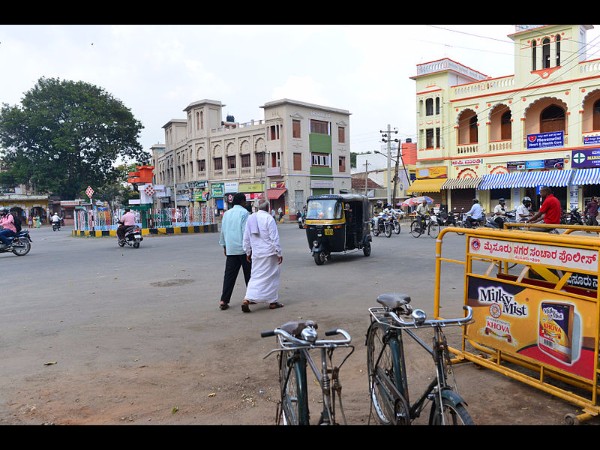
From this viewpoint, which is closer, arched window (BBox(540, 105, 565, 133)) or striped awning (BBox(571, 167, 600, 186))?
striped awning (BBox(571, 167, 600, 186))

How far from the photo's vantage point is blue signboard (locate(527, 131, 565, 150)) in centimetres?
2911

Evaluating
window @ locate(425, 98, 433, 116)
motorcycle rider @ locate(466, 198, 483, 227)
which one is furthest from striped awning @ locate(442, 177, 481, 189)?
motorcycle rider @ locate(466, 198, 483, 227)

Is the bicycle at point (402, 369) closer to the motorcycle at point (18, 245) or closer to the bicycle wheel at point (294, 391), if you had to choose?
the bicycle wheel at point (294, 391)

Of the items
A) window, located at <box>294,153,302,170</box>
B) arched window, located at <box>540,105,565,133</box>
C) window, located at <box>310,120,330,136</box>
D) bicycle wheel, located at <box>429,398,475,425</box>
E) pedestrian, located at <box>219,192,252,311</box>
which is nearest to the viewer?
bicycle wheel, located at <box>429,398,475,425</box>

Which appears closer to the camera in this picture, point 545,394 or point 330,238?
point 545,394

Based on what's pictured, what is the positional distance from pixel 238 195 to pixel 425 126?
30.5 m

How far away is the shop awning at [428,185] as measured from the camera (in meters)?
34.3

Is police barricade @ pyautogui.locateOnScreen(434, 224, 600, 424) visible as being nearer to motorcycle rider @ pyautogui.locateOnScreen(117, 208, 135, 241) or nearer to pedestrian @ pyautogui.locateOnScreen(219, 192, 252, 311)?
pedestrian @ pyautogui.locateOnScreen(219, 192, 252, 311)

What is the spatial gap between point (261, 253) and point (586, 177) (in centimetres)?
2659

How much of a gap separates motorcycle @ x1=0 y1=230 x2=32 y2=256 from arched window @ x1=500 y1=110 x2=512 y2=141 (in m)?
28.6

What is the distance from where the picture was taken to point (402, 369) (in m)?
3.04

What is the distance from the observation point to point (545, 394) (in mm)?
3787
